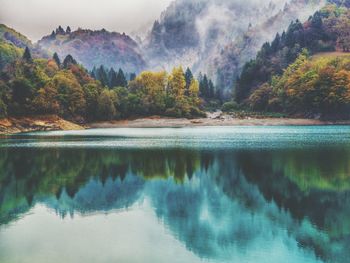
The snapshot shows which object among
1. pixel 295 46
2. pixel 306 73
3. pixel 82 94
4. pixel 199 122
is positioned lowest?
pixel 199 122

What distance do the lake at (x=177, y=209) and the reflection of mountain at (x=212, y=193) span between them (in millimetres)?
52

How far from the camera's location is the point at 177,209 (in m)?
19.9

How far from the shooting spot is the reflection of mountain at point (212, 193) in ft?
49.8

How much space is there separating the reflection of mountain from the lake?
5cm

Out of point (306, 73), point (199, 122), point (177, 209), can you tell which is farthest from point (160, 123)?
point (177, 209)

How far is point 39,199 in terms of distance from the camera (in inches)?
890

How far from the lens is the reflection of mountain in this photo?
15172mm

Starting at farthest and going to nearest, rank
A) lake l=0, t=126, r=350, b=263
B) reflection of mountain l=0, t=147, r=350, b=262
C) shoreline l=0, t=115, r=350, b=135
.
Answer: shoreline l=0, t=115, r=350, b=135, reflection of mountain l=0, t=147, r=350, b=262, lake l=0, t=126, r=350, b=263

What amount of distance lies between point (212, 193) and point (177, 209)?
155 inches

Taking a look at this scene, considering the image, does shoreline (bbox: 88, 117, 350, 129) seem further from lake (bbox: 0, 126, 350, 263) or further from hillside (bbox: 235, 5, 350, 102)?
lake (bbox: 0, 126, 350, 263)

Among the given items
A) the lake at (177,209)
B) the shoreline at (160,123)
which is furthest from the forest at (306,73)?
the lake at (177,209)

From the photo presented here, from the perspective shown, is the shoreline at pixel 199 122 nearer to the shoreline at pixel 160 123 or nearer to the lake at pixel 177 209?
the shoreline at pixel 160 123

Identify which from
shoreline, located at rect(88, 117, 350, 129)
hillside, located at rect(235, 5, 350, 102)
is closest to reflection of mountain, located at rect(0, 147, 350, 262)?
shoreline, located at rect(88, 117, 350, 129)

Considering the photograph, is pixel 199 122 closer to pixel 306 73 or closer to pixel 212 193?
pixel 306 73
